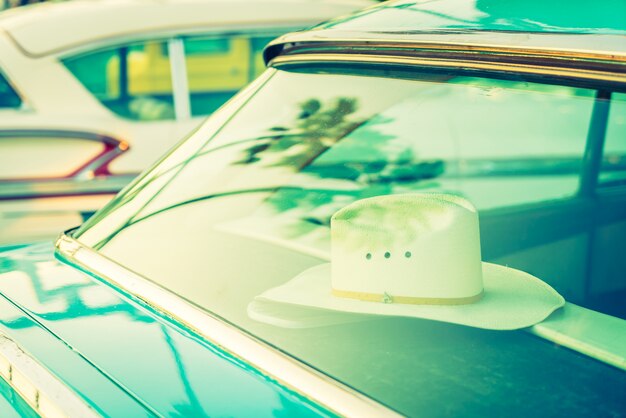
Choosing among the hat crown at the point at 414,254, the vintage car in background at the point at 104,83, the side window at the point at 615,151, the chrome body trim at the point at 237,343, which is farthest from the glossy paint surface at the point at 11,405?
the vintage car in background at the point at 104,83

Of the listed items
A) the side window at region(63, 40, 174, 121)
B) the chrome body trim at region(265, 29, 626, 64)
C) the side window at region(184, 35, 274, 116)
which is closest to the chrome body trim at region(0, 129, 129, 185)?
the side window at region(63, 40, 174, 121)

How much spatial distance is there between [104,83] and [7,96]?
0.57 m

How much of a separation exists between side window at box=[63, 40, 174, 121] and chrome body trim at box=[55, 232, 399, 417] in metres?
2.80

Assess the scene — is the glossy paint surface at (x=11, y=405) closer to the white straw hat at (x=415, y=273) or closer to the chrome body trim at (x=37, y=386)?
the chrome body trim at (x=37, y=386)

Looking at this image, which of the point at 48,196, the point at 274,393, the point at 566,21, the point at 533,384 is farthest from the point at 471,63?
the point at 48,196

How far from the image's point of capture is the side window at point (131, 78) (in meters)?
4.71

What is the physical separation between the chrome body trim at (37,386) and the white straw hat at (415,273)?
0.39m

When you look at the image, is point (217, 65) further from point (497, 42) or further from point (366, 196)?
point (497, 42)

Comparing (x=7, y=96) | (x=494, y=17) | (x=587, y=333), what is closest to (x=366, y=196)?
(x=494, y=17)

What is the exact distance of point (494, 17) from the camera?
168 cm

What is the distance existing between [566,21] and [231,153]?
36.3 inches

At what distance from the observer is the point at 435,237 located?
157 centimetres

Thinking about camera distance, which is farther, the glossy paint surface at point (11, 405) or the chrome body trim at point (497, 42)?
the glossy paint surface at point (11, 405)

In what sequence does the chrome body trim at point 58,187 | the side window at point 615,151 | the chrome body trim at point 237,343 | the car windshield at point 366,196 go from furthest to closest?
the chrome body trim at point 58,187 < the side window at point 615,151 < the car windshield at point 366,196 < the chrome body trim at point 237,343
